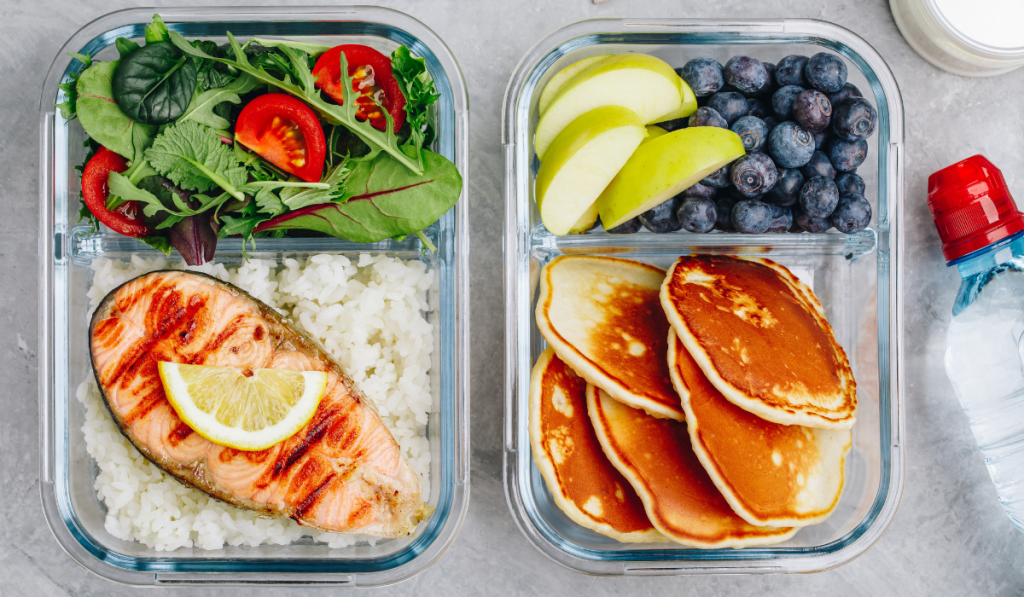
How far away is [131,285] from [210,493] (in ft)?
1.93

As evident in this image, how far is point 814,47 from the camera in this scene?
5.95ft

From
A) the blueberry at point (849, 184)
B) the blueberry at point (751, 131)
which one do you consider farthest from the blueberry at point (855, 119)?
the blueberry at point (751, 131)

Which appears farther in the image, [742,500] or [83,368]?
[83,368]

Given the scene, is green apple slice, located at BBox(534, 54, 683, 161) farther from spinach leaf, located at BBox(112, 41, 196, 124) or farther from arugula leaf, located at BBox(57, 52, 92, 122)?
arugula leaf, located at BBox(57, 52, 92, 122)

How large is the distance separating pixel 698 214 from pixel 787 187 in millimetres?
263

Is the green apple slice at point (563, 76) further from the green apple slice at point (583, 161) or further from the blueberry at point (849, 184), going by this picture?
the blueberry at point (849, 184)

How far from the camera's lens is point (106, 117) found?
1.55m

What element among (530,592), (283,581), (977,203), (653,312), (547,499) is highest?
(977,203)

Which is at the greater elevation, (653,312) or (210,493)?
(653,312)

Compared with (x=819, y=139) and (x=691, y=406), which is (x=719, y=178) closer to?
(x=819, y=139)

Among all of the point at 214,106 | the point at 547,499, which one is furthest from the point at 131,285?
the point at 547,499

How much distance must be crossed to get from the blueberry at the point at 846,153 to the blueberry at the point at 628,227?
0.56 m

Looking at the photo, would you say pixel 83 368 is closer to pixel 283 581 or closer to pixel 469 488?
pixel 283 581

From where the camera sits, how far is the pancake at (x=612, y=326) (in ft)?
5.28
